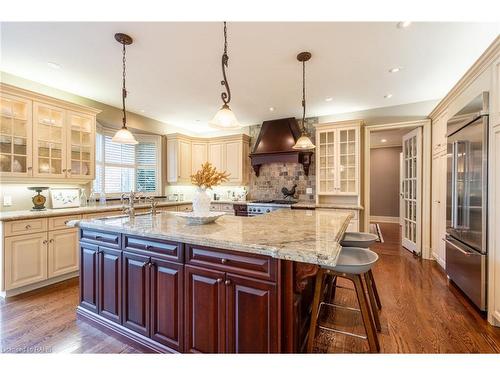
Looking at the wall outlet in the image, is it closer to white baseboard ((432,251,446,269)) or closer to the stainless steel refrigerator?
the stainless steel refrigerator

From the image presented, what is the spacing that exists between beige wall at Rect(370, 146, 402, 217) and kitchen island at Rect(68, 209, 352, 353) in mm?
6975

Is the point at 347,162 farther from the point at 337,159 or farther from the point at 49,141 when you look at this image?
the point at 49,141

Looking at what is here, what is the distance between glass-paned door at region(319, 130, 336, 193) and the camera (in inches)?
177

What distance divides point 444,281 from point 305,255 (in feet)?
10.2

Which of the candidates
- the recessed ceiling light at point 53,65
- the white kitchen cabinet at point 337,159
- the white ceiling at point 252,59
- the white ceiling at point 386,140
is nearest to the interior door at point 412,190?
the white ceiling at point 252,59

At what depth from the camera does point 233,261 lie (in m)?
1.41

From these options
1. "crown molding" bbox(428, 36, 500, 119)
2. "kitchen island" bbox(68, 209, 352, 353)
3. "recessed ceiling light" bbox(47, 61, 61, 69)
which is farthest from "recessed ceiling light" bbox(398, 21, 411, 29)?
"recessed ceiling light" bbox(47, 61, 61, 69)

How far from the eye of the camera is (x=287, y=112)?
181 inches

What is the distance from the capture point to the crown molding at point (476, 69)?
6.49ft

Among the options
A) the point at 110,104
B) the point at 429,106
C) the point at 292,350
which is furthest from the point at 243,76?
the point at 429,106

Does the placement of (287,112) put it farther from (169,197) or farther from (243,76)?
(169,197)

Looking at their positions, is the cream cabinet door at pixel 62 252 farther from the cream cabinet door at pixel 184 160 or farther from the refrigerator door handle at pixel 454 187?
the refrigerator door handle at pixel 454 187

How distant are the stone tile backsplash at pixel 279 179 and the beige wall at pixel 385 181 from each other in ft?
14.2

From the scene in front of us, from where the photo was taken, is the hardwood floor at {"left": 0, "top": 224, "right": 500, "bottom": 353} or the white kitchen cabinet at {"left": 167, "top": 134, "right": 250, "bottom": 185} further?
the white kitchen cabinet at {"left": 167, "top": 134, "right": 250, "bottom": 185}
